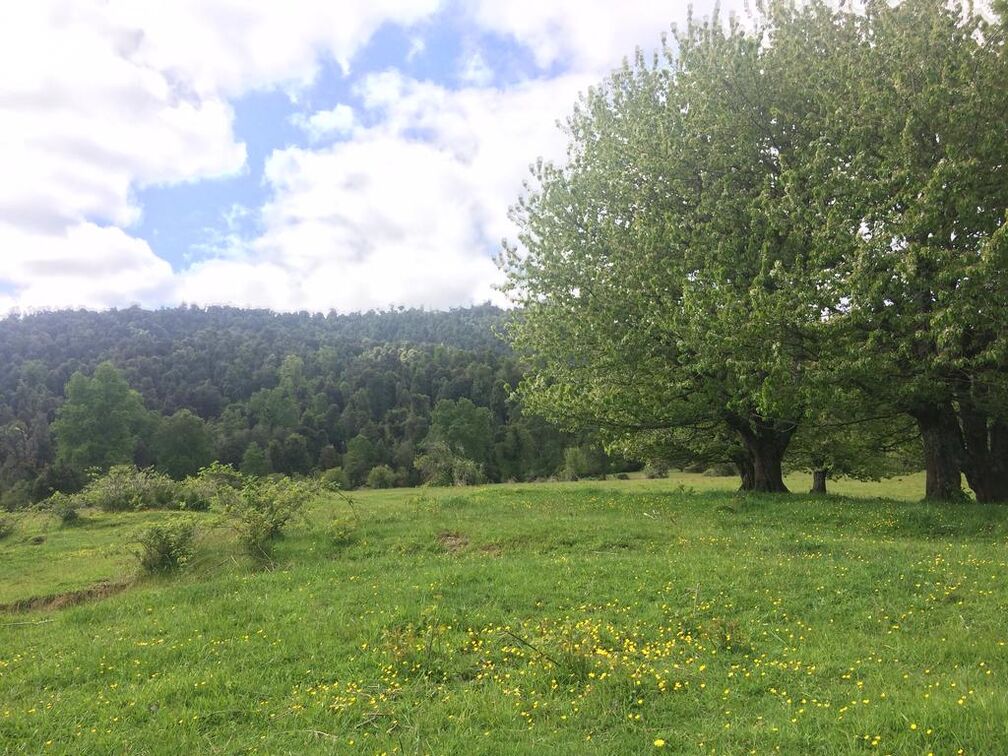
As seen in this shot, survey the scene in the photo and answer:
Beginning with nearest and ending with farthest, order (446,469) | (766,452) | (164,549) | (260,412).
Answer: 1. (164,549)
2. (766,452)
3. (446,469)
4. (260,412)

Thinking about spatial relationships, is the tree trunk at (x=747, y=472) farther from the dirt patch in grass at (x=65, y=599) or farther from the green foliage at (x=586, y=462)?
the green foliage at (x=586, y=462)

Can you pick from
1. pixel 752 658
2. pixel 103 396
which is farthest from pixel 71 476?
pixel 752 658

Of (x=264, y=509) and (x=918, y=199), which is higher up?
(x=918, y=199)

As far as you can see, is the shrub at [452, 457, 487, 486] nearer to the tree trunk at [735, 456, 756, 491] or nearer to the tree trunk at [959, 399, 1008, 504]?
the tree trunk at [735, 456, 756, 491]

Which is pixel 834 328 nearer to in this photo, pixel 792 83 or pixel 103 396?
pixel 792 83

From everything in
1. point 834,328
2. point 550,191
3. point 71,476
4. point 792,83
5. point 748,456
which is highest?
point 792,83

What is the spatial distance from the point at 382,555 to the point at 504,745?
918cm

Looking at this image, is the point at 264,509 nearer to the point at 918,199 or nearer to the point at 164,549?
the point at 164,549

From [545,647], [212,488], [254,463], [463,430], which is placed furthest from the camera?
[463,430]

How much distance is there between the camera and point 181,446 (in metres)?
72.3

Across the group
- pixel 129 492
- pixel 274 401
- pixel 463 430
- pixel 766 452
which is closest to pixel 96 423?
pixel 129 492

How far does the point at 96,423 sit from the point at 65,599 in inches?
2060

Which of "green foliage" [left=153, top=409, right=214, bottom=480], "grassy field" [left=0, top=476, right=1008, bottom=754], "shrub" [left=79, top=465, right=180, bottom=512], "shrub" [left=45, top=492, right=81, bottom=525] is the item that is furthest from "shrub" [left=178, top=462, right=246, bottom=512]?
"green foliage" [left=153, top=409, right=214, bottom=480]

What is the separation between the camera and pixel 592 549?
13648mm
